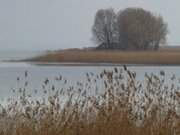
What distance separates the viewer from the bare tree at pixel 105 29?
7394cm

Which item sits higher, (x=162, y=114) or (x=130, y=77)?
(x=130, y=77)

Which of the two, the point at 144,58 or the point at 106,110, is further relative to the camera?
the point at 144,58

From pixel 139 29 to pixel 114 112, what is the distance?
202 feet

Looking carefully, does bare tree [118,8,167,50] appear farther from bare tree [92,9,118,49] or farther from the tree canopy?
bare tree [92,9,118,49]

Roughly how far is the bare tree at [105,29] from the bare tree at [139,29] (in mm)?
3140

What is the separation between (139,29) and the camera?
6612cm

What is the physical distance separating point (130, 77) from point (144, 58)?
178 feet

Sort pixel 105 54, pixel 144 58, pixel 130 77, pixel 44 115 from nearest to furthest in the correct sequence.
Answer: pixel 130 77 < pixel 44 115 < pixel 144 58 < pixel 105 54

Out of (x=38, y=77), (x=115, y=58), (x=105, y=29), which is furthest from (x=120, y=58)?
(x=38, y=77)

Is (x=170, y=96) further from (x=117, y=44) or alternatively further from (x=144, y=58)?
(x=117, y=44)

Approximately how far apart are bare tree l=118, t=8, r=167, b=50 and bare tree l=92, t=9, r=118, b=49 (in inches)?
124

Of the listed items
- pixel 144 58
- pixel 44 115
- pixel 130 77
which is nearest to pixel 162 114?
pixel 130 77

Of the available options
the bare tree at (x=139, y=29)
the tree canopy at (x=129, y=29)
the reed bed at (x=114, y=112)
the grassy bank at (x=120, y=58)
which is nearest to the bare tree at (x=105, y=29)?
the tree canopy at (x=129, y=29)

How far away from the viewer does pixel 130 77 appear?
5.07m
